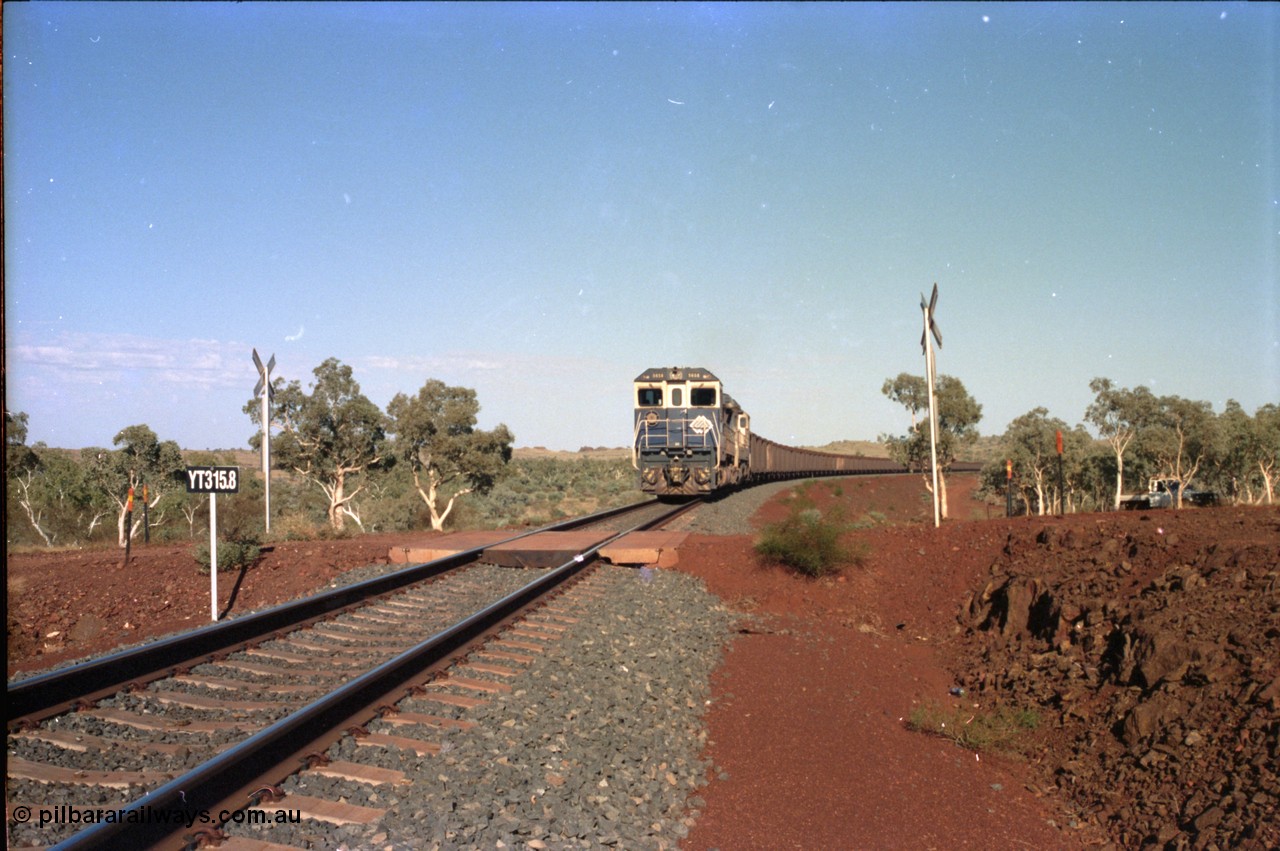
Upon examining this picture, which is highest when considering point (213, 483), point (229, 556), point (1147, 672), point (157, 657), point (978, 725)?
point (213, 483)

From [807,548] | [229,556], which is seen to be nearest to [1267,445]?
[807,548]

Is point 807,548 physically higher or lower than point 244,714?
higher

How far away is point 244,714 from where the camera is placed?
6.29 meters

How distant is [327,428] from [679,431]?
1266 centimetres

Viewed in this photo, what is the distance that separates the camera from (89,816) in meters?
4.46

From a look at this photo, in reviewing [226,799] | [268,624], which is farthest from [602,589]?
[226,799]

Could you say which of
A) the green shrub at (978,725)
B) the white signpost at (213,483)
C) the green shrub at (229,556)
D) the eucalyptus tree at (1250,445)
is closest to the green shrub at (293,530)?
the green shrub at (229,556)

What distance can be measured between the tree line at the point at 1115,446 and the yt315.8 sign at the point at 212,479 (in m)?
26.3

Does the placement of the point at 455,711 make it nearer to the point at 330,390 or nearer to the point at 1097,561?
the point at 1097,561

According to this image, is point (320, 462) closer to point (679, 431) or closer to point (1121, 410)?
point (679, 431)

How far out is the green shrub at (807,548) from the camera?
13828mm

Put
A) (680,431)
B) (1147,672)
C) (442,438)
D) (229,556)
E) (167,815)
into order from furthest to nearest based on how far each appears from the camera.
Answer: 1. (442,438)
2. (680,431)
3. (229,556)
4. (1147,672)
5. (167,815)

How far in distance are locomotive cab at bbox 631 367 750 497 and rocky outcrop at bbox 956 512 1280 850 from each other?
16249 millimetres

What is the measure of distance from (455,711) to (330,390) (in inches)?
1042
